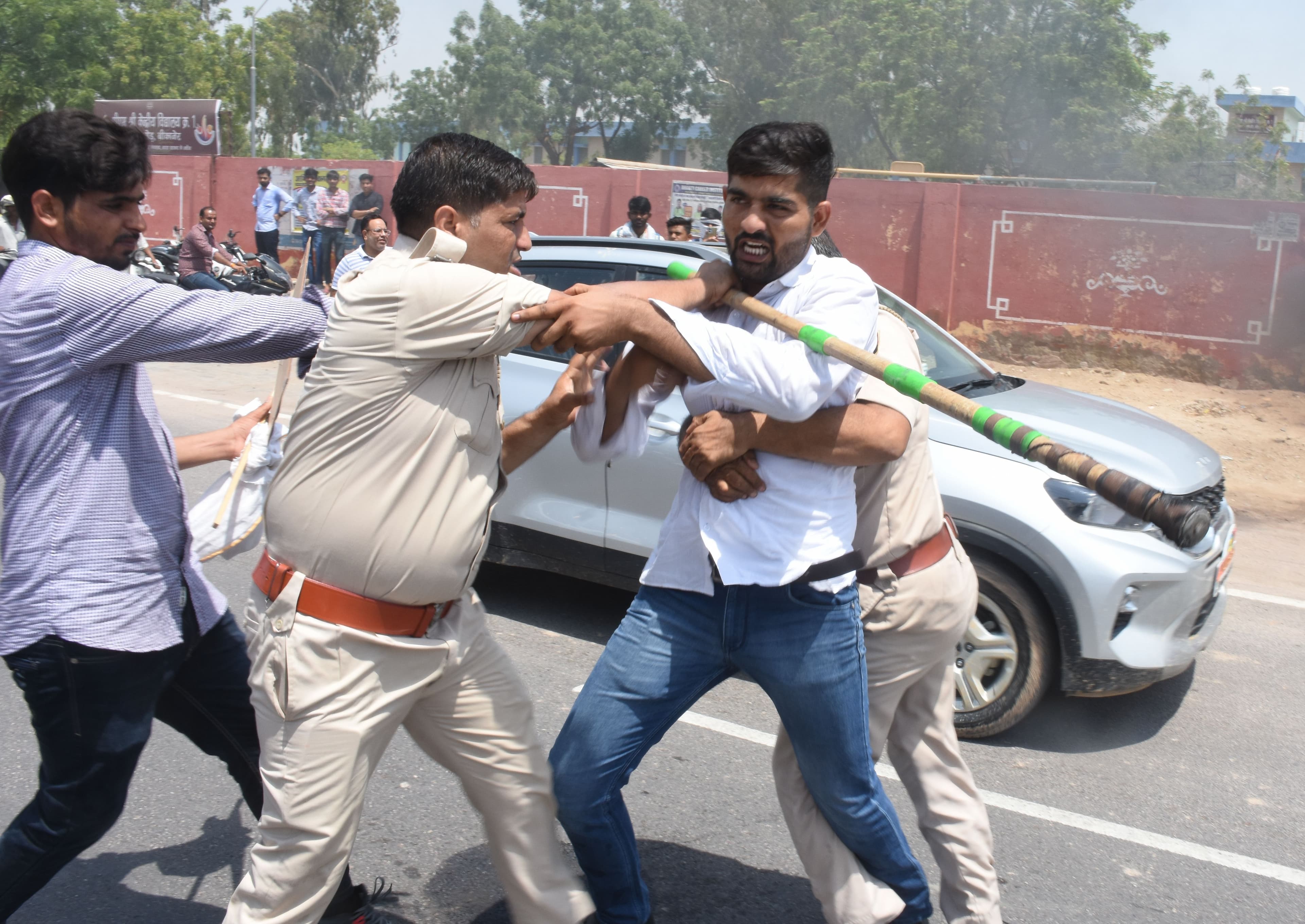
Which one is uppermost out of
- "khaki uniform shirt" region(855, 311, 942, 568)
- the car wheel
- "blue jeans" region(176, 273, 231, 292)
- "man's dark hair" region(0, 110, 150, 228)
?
"man's dark hair" region(0, 110, 150, 228)

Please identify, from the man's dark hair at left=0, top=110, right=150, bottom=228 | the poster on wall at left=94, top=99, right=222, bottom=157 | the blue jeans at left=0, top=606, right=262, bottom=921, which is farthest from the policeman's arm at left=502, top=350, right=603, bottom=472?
the poster on wall at left=94, top=99, right=222, bottom=157

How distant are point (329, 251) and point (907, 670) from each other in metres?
17.7

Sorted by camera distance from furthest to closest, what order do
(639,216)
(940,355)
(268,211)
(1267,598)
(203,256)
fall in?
(268,211)
(203,256)
(639,216)
(1267,598)
(940,355)

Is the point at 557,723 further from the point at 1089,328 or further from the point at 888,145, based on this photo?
the point at 888,145

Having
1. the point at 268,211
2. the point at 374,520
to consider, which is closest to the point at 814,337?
the point at 374,520

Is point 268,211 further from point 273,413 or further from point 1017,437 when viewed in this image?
point 1017,437

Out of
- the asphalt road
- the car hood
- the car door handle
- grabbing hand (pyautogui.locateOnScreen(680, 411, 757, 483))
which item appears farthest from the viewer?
the car door handle

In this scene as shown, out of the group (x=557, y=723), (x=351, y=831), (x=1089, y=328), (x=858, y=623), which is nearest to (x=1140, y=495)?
(x=858, y=623)

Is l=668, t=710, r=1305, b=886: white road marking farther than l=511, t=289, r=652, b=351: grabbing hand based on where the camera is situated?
Yes

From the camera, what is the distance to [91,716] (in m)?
2.39

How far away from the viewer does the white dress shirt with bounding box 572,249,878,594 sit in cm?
231

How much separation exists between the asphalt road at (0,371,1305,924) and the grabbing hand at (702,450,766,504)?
134 centimetres

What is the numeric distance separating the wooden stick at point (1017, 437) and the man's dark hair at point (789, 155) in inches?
10.6

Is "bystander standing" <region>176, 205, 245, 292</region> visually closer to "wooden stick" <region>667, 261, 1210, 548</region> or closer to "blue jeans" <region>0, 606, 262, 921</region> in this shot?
"blue jeans" <region>0, 606, 262, 921</region>
